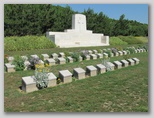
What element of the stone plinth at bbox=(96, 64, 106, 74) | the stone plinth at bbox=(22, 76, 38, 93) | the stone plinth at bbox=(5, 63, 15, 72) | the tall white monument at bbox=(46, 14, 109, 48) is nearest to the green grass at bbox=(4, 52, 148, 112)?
the stone plinth at bbox=(22, 76, 38, 93)

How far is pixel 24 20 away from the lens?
16.8m

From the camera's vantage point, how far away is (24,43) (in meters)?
13.5

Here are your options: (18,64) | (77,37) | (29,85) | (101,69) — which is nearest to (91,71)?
(101,69)

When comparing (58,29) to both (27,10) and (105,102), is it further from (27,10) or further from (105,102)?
(105,102)

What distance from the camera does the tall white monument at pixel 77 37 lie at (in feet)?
60.8

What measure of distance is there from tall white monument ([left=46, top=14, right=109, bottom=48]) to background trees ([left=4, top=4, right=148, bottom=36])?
201 centimetres

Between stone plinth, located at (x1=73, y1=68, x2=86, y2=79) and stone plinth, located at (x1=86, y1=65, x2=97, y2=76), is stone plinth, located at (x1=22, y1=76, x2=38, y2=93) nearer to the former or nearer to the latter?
stone plinth, located at (x1=73, y1=68, x2=86, y2=79)

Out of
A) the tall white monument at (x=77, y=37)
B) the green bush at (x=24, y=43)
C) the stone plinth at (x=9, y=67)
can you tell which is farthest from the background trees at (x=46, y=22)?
the stone plinth at (x=9, y=67)

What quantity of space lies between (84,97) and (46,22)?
701 inches

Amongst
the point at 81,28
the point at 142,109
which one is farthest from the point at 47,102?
the point at 81,28

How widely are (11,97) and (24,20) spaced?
43.3ft

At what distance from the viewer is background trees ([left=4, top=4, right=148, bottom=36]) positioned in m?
16.6

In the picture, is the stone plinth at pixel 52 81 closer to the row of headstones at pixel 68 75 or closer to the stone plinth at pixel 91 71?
the row of headstones at pixel 68 75

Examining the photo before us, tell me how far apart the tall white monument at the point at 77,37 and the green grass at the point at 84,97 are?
12334 millimetres
